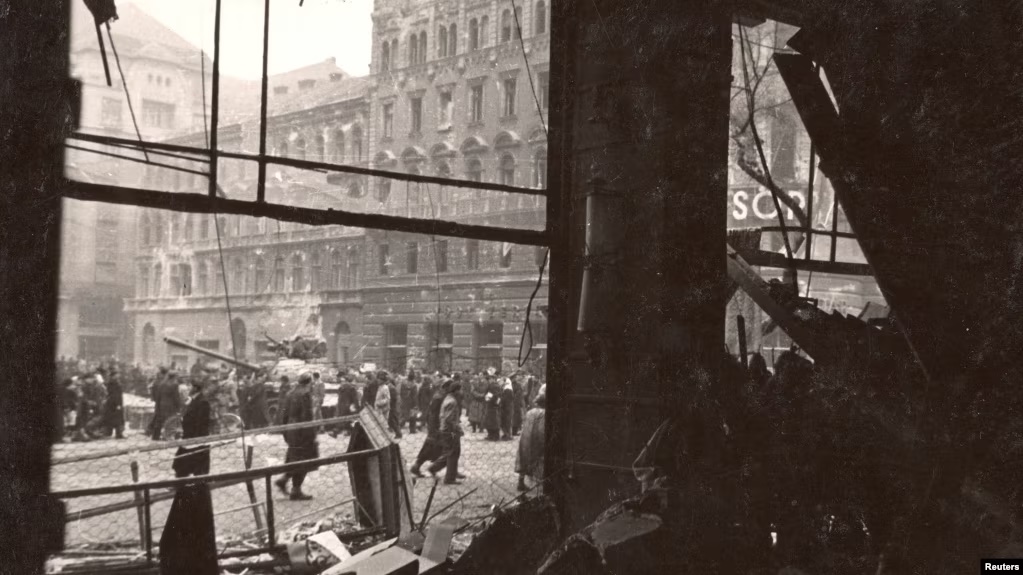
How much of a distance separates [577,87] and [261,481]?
33.7 feet

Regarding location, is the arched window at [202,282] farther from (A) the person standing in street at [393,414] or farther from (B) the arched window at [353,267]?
(A) the person standing in street at [393,414]

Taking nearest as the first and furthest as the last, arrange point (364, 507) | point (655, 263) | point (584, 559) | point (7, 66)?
point (7, 66) → point (584, 559) → point (655, 263) → point (364, 507)

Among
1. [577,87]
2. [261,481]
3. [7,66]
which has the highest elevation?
[577,87]

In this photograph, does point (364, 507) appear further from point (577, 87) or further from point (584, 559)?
point (577, 87)

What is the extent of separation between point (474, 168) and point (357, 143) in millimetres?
7122

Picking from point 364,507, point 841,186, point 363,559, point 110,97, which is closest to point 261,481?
point 364,507

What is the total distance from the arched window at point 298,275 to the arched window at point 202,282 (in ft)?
26.9

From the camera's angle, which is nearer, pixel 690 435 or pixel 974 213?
pixel 974 213

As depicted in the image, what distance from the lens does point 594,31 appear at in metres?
6.20

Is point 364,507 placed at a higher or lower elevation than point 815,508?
lower

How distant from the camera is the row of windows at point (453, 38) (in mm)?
32344

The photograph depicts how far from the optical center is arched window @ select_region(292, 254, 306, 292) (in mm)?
41000

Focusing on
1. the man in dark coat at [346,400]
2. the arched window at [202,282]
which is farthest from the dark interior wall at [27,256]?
the arched window at [202,282]

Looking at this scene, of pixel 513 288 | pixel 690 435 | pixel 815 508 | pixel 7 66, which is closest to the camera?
pixel 7 66
